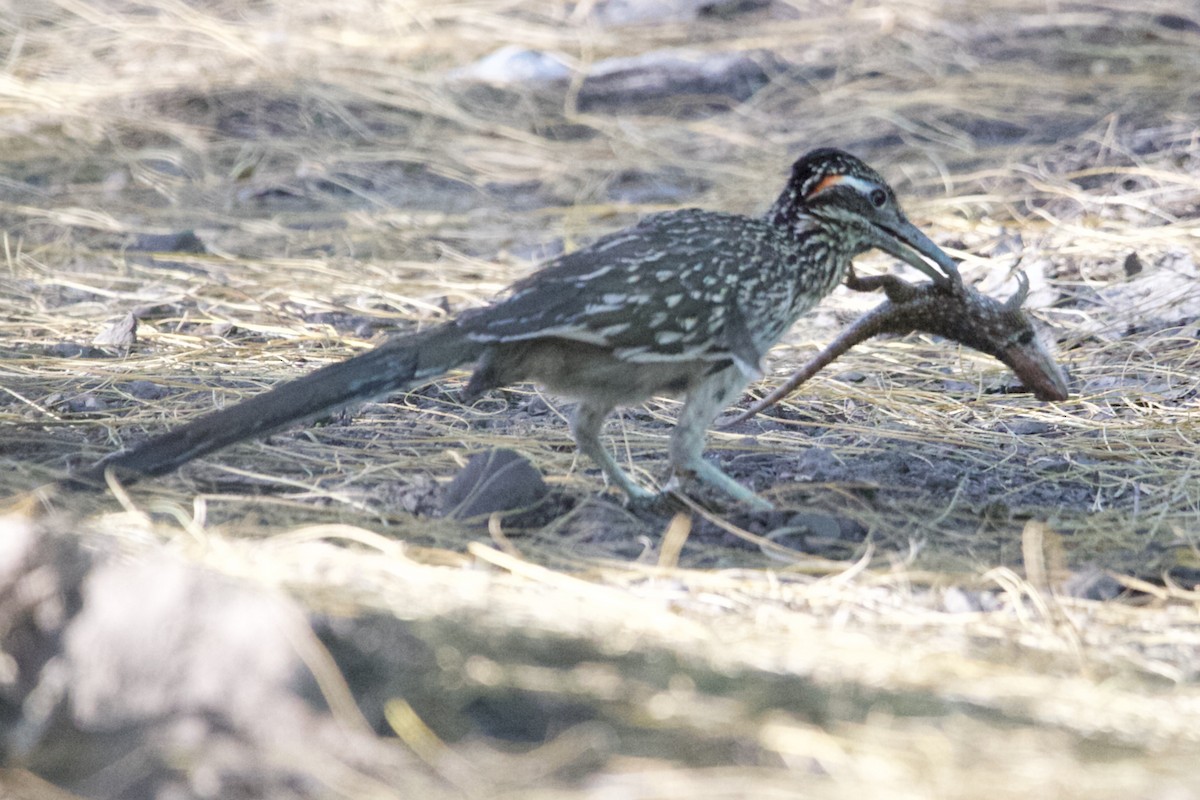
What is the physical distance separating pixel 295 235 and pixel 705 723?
5.46m

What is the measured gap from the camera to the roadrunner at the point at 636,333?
3.76 m

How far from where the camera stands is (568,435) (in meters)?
4.76

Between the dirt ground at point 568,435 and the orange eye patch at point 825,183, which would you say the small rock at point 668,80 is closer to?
the dirt ground at point 568,435

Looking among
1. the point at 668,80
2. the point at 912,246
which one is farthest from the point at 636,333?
the point at 668,80

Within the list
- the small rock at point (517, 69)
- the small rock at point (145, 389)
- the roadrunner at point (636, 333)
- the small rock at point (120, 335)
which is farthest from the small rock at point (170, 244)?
the roadrunner at point (636, 333)

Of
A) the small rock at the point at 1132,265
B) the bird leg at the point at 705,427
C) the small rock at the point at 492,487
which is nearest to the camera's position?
the small rock at the point at 492,487

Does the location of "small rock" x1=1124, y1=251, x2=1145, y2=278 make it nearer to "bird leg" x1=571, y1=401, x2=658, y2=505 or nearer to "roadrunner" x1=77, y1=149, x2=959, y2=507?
"roadrunner" x1=77, y1=149, x2=959, y2=507

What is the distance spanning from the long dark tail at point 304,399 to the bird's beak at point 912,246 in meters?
1.39

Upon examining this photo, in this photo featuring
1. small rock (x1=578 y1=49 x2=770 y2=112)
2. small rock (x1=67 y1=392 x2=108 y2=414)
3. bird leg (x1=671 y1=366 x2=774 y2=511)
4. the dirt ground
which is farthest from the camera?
small rock (x1=578 y1=49 x2=770 y2=112)

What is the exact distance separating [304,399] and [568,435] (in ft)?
4.08

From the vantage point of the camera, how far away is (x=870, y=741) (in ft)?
8.23

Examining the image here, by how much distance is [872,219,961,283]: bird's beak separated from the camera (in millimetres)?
4414

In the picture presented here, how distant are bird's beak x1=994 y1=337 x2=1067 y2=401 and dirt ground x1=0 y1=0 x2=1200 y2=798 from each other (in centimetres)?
22

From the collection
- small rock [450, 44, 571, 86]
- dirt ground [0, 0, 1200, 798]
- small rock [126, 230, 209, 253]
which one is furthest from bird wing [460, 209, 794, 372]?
small rock [450, 44, 571, 86]
